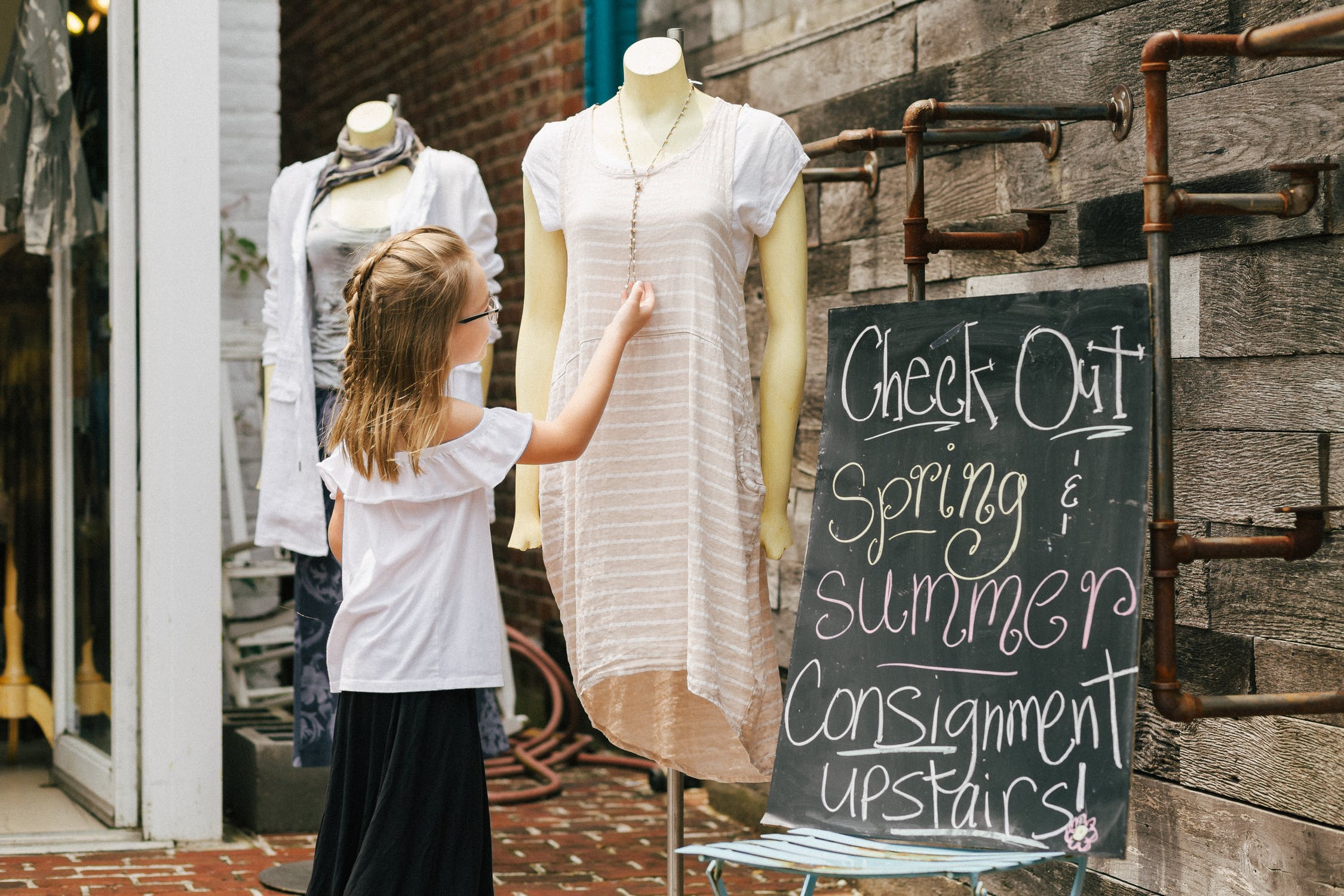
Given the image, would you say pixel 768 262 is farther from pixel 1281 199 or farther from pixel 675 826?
pixel 675 826

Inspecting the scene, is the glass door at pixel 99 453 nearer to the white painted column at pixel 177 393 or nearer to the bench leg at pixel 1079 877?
the white painted column at pixel 177 393

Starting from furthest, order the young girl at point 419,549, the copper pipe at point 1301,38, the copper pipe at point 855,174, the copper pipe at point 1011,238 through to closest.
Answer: the copper pipe at point 855,174 → the copper pipe at point 1011,238 → the young girl at point 419,549 → the copper pipe at point 1301,38

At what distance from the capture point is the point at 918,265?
111 inches

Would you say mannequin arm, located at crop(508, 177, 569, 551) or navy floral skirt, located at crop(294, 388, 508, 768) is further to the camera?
navy floral skirt, located at crop(294, 388, 508, 768)

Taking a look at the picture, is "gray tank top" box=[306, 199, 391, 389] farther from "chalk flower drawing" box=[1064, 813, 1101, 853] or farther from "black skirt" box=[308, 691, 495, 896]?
"chalk flower drawing" box=[1064, 813, 1101, 853]

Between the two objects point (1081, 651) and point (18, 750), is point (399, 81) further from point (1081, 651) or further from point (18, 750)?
point (1081, 651)

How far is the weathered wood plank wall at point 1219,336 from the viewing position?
2.53 m

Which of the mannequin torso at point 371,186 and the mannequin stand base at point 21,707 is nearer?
the mannequin torso at point 371,186

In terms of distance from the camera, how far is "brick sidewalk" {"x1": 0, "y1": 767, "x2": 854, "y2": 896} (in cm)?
374

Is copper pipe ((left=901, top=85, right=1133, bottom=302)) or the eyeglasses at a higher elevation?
copper pipe ((left=901, top=85, right=1133, bottom=302))

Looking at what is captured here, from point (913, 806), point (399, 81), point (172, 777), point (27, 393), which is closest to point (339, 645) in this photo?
point (913, 806)

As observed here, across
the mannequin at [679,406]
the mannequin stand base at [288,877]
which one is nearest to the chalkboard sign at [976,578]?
the mannequin at [679,406]

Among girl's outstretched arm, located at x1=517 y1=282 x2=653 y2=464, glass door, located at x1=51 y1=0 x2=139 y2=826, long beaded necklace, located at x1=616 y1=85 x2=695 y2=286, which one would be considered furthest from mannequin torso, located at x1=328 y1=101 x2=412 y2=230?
girl's outstretched arm, located at x1=517 y1=282 x2=653 y2=464

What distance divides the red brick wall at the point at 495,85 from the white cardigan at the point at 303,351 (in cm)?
181
